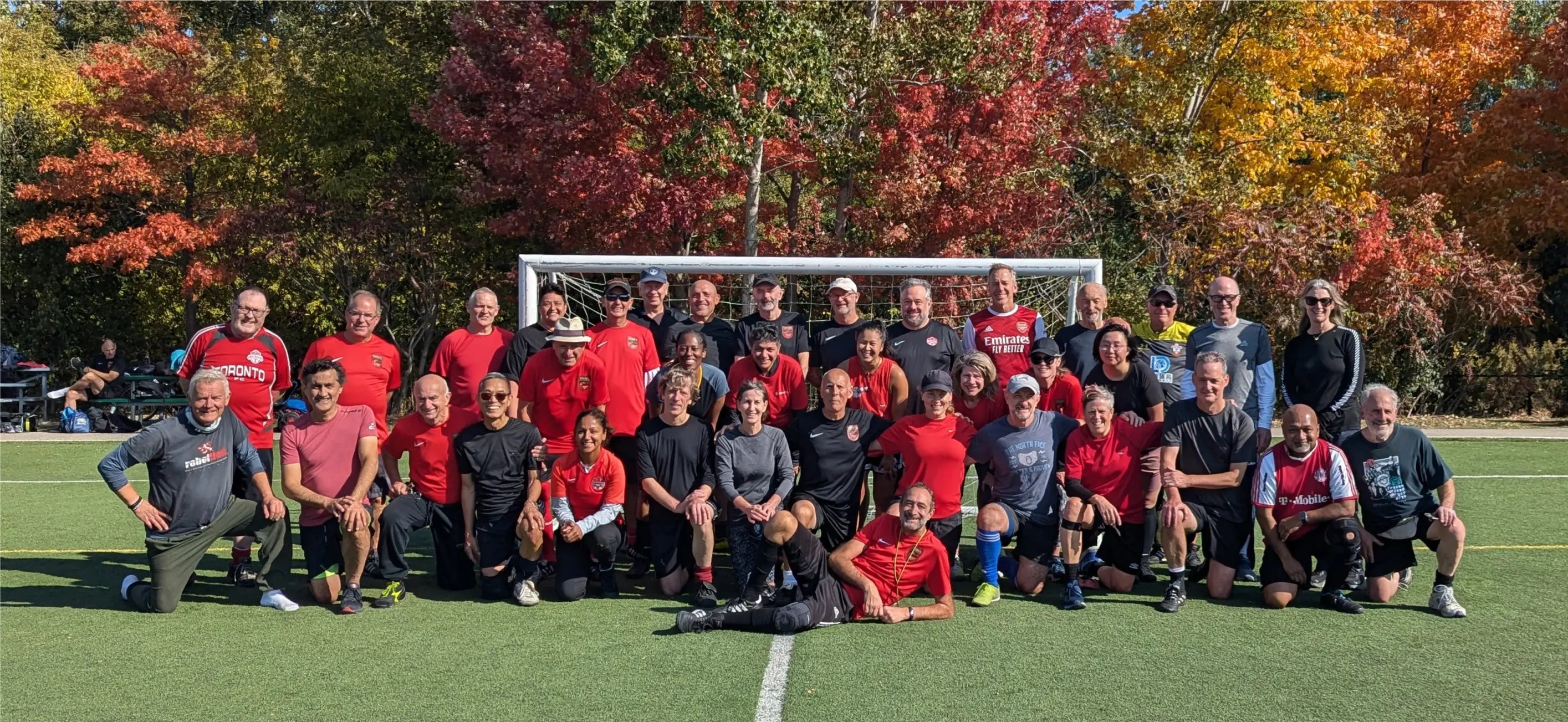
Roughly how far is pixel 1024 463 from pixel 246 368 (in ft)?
15.0

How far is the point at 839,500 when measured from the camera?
21.5 feet

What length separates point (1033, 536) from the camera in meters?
6.53

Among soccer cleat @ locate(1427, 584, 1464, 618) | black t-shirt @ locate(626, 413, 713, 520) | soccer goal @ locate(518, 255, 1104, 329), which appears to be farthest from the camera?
soccer goal @ locate(518, 255, 1104, 329)

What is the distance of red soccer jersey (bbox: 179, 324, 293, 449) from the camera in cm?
703

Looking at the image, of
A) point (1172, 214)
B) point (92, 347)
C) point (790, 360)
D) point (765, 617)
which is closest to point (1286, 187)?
point (1172, 214)

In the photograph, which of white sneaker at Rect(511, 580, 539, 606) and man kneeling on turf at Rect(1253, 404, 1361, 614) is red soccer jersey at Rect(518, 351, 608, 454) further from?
man kneeling on turf at Rect(1253, 404, 1361, 614)

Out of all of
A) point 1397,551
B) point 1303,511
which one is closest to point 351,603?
point 1303,511

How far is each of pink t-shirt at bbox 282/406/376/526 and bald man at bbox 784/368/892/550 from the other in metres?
2.37

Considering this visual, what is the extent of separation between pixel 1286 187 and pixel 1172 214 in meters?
2.74

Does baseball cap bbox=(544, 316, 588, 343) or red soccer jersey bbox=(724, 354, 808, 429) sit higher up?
baseball cap bbox=(544, 316, 588, 343)

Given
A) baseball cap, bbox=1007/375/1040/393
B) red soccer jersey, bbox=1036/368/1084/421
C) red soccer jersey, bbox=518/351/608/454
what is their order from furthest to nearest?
red soccer jersey, bbox=1036/368/1084/421 < red soccer jersey, bbox=518/351/608/454 < baseball cap, bbox=1007/375/1040/393

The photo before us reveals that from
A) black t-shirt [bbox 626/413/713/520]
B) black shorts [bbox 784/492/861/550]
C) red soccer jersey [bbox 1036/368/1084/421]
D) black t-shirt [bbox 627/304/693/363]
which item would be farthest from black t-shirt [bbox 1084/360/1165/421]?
black t-shirt [bbox 627/304/693/363]

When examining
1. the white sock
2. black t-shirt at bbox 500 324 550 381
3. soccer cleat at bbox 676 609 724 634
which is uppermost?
black t-shirt at bbox 500 324 550 381

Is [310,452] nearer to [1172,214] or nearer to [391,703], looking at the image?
[391,703]
